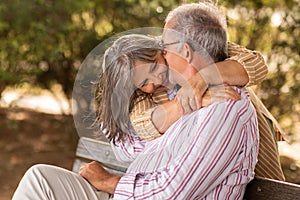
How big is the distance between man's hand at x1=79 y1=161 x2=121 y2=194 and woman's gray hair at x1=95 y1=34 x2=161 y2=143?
184 mm

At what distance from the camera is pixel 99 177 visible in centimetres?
291

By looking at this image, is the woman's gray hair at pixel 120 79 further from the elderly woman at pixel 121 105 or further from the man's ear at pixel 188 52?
the man's ear at pixel 188 52

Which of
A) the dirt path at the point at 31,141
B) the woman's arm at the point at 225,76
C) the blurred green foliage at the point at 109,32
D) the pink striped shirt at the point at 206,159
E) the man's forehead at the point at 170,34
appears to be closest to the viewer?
the pink striped shirt at the point at 206,159

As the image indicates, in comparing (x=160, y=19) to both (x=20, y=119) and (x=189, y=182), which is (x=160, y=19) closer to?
(x=20, y=119)

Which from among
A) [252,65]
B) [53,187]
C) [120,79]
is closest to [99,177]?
[53,187]

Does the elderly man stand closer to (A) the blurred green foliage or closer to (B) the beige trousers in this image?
(B) the beige trousers

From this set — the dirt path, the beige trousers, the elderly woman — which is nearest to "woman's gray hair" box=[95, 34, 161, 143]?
the elderly woman

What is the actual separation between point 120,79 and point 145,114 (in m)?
0.17

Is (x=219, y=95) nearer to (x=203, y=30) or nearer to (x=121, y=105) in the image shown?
(x=203, y=30)

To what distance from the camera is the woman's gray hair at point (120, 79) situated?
2.77 metres

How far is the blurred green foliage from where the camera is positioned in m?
5.82

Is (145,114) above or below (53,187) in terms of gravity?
above

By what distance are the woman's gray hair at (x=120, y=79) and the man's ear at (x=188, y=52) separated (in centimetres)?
12

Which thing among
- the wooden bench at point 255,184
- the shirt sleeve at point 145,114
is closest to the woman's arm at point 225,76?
the shirt sleeve at point 145,114
